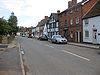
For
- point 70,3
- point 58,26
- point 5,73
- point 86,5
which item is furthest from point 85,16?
point 5,73

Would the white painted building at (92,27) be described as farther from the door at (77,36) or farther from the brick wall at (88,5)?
the door at (77,36)

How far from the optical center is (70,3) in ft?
122

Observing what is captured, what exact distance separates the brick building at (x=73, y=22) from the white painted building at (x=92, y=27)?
2088 mm

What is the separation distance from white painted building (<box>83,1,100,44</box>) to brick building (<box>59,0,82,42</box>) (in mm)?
2088

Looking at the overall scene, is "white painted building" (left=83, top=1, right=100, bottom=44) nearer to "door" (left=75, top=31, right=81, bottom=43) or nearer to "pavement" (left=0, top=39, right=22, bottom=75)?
"door" (left=75, top=31, right=81, bottom=43)

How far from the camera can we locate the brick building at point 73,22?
29.0m

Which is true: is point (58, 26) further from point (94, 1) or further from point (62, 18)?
point (94, 1)

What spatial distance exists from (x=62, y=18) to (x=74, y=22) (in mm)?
8023

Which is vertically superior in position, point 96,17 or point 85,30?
point 96,17

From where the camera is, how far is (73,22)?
3161cm

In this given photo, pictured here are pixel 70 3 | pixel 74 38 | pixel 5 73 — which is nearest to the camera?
pixel 5 73

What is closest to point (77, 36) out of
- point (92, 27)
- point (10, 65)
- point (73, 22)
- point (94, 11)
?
point (73, 22)

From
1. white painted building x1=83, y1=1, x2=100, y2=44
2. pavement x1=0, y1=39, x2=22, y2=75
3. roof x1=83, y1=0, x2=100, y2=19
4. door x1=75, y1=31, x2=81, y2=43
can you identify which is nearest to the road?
pavement x1=0, y1=39, x2=22, y2=75

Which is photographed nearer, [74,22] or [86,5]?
[86,5]
